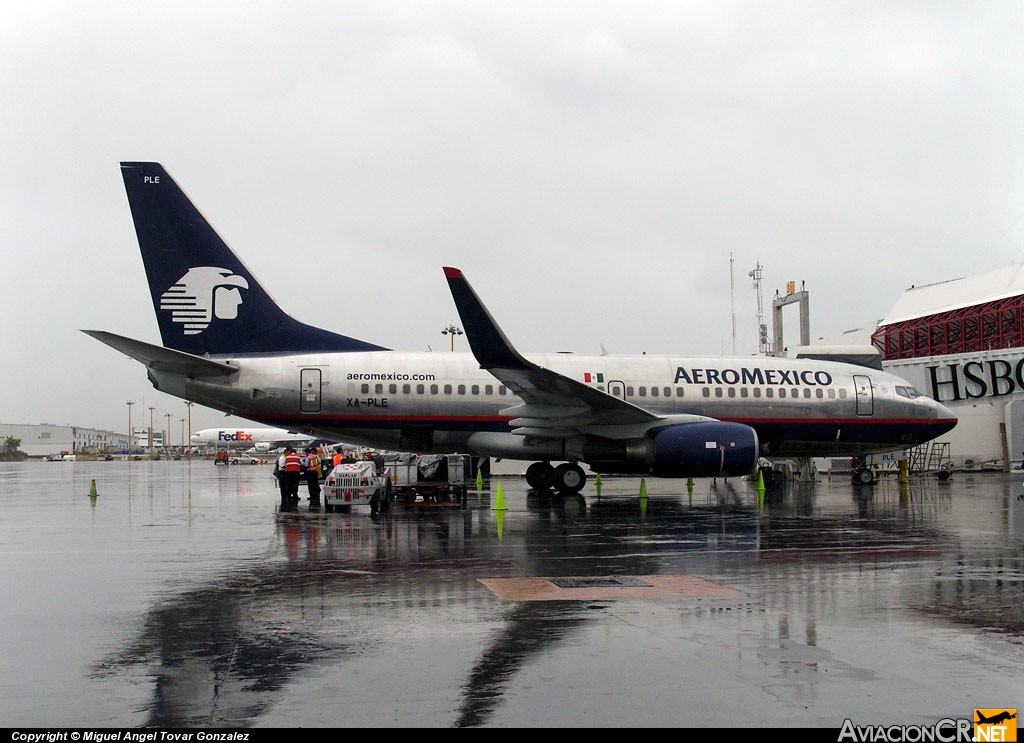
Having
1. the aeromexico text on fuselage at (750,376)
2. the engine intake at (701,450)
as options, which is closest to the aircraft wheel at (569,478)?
the aeromexico text on fuselage at (750,376)

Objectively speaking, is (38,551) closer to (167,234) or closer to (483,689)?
(483,689)

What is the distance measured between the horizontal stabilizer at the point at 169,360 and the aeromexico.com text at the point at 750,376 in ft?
37.6

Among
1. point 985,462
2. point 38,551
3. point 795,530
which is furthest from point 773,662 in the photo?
point 985,462

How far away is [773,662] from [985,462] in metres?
40.4

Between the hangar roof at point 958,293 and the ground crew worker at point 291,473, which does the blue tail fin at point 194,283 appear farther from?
the hangar roof at point 958,293

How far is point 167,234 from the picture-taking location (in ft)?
74.2

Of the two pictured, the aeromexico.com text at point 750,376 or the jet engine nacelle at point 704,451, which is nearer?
Result: the jet engine nacelle at point 704,451

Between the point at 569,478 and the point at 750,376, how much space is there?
18.4 feet

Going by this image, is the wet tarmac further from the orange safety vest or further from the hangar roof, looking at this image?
the hangar roof

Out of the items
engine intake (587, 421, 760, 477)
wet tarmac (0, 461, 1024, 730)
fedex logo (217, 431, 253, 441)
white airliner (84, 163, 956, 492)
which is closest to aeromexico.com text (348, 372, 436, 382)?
white airliner (84, 163, 956, 492)

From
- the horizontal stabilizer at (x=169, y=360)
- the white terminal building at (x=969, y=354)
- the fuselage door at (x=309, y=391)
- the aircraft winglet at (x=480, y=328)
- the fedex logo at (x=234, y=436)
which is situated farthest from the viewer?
the fedex logo at (x=234, y=436)

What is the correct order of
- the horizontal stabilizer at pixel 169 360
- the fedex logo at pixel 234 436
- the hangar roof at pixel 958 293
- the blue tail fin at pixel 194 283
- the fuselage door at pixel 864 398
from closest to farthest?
the horizontal stabilizer at pixel 169 360
the blue tail fin at pixel 194 283
the fuselage door at pixel 864 398
the hangar roof at pixel 958 293
the fedex logo at pixel 234 436

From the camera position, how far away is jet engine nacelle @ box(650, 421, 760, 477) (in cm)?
2033

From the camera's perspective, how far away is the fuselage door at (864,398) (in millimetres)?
25188
